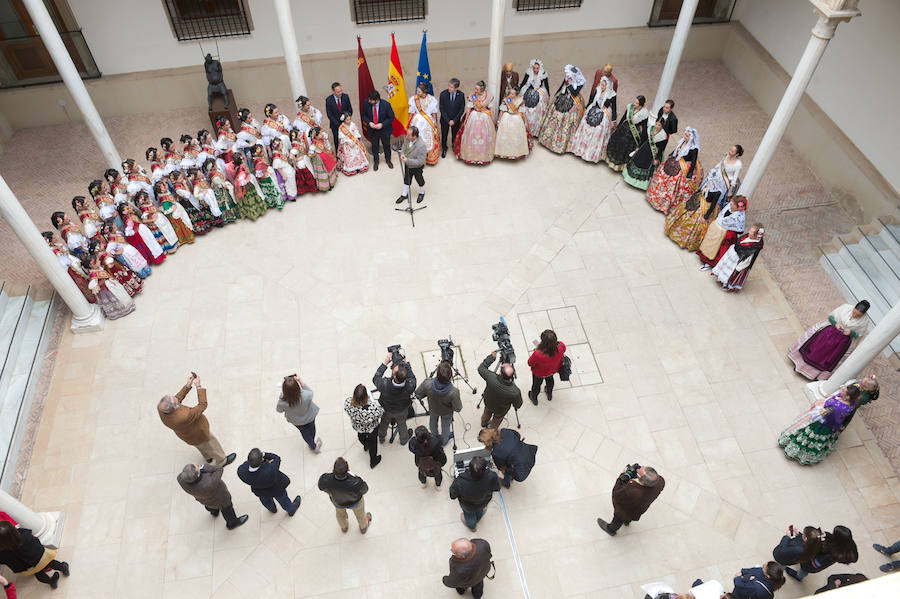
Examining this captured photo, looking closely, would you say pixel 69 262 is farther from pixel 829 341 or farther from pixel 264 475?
pixel 829 341

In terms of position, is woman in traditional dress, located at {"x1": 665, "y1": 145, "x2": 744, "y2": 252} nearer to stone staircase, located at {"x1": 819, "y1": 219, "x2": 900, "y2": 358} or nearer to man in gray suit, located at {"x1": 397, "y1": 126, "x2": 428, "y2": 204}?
stone staircase, located at {"x1": 819, "y1": 219, "x2": 900, "y2": 358}

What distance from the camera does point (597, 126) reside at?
10.2m

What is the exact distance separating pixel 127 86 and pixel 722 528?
11.4m

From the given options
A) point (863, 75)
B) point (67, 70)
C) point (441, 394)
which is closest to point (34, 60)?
point (67, 70)

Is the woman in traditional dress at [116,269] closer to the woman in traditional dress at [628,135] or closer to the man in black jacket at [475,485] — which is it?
the man in black jacket at [475,485]

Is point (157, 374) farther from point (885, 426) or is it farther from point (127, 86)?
point (885, 426)

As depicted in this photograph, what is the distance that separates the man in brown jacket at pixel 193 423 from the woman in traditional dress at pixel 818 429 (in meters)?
6.13

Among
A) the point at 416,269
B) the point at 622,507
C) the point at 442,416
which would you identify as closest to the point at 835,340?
the point at 622,507

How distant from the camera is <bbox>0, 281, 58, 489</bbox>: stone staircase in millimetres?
7168

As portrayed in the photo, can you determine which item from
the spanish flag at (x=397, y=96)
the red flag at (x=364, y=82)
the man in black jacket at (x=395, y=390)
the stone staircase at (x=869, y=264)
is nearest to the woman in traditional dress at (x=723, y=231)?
the stone staircase at (x=869, y=264)

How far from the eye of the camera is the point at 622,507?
20.1ft

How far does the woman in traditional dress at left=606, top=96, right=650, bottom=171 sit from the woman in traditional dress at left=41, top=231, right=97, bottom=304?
7.71 meters

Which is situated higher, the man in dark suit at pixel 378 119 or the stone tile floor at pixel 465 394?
the man in dark suit at pixel 378 119

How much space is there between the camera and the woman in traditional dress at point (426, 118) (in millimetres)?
10148
